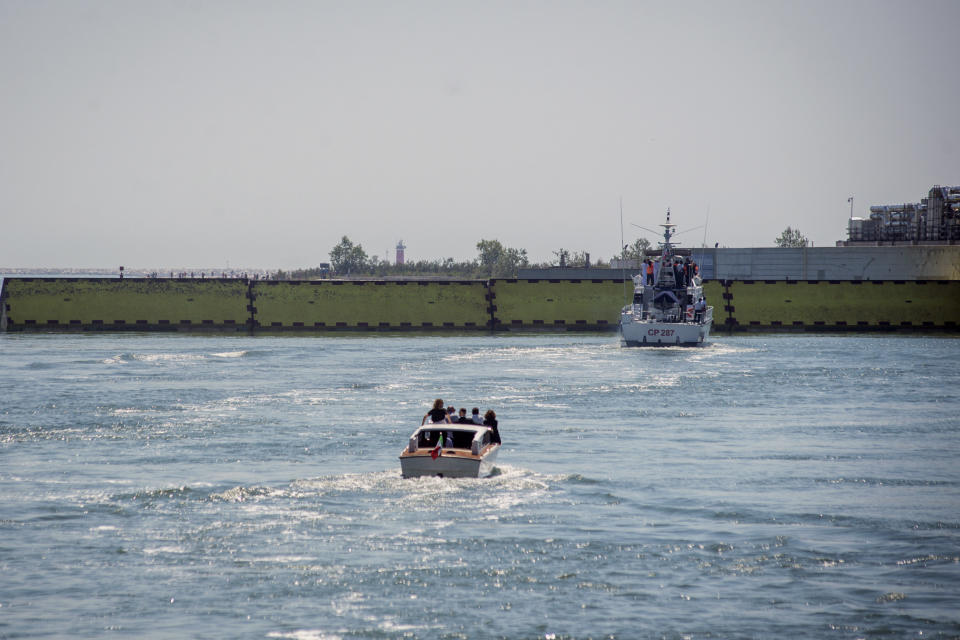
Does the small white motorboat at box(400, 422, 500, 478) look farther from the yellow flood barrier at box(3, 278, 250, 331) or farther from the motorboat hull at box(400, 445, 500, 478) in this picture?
the yellow flood barrier at box(3, 278, 250, 331)

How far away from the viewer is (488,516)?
22.8 meters

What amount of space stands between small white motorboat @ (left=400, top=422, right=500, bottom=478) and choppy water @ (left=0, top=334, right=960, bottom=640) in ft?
1.24

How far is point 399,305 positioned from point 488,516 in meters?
58.3

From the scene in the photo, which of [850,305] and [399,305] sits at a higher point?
[850,305]

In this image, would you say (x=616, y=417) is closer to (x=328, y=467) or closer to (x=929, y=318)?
(x=328, y=467)

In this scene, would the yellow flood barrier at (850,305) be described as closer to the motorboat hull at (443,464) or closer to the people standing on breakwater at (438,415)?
the people standing on breakwater at (438,415)

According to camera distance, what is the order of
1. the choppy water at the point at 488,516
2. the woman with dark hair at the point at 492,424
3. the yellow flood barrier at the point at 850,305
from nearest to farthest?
the choppy water at the point at 488,516, the woman with dark hair at the point at 492,424, the yellow flood barrier at the point at 850,305

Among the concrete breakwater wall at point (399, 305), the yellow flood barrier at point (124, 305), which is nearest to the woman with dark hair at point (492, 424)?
the concrete breakwater wall at point (399, 305)

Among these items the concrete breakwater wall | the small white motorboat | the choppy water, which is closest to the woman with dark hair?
the choppy water

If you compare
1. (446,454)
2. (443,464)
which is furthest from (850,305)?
(443,464)

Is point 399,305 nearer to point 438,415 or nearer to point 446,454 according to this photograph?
point 438,415

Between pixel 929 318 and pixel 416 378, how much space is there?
1773 inches

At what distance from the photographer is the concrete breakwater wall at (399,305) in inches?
3142

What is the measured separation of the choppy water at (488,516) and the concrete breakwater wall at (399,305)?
3399 cm
